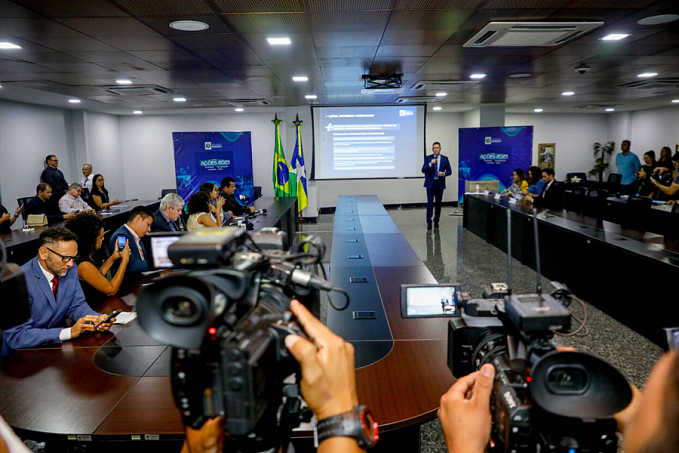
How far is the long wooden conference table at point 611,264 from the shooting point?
3.47 metres

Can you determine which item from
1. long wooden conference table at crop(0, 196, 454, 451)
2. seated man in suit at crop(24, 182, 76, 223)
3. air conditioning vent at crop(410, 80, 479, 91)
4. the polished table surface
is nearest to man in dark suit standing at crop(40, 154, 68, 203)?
seated man in suit at crop(24, 182, 76, 223)

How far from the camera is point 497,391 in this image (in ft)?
2.98

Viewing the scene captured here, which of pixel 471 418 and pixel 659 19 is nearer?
pixel 471 418

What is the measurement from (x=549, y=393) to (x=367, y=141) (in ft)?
31.3

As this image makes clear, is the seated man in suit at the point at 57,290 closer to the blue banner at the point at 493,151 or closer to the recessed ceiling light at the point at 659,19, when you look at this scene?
the recessed ceiling light at the point at 659,19

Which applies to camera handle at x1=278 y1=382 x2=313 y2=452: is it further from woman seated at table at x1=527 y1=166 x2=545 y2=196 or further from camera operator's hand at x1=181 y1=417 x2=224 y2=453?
woman seated at table at x1=527 y1=166 x2=545 y2=196

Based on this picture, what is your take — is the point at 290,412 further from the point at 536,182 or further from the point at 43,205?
the point at 536,182

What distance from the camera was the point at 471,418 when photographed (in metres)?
0.86

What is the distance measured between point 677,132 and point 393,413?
13.4m

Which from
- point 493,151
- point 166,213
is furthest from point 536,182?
point 166,213

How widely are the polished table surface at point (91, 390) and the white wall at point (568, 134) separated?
13030mm

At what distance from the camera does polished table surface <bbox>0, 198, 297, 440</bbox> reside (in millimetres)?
1457

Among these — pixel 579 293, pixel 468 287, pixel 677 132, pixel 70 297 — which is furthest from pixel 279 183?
pixel 677 132

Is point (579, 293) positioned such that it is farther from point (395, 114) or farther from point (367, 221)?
point (395, 114)
